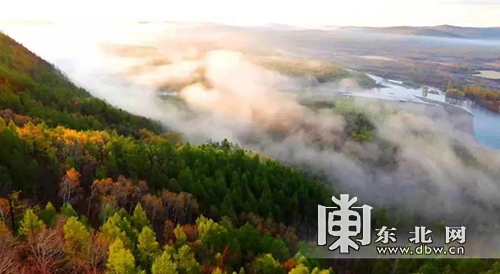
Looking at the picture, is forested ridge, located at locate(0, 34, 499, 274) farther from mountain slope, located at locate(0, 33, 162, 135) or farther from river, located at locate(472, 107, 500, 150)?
river, located at locate(472, 107, 500, 150)

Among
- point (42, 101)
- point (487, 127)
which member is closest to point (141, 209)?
point (42, 101)

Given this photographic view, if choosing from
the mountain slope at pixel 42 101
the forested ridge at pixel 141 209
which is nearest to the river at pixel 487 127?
the forested ridge at pixel 141 209

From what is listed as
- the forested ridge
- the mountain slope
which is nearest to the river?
the forested ridge

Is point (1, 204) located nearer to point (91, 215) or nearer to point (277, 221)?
point (91, 215)

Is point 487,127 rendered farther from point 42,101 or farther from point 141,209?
point 141,209

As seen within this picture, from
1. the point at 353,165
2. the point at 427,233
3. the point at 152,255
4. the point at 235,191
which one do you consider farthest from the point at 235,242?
the point at 353,165

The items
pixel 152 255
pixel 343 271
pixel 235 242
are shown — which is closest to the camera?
pixel 152 255
